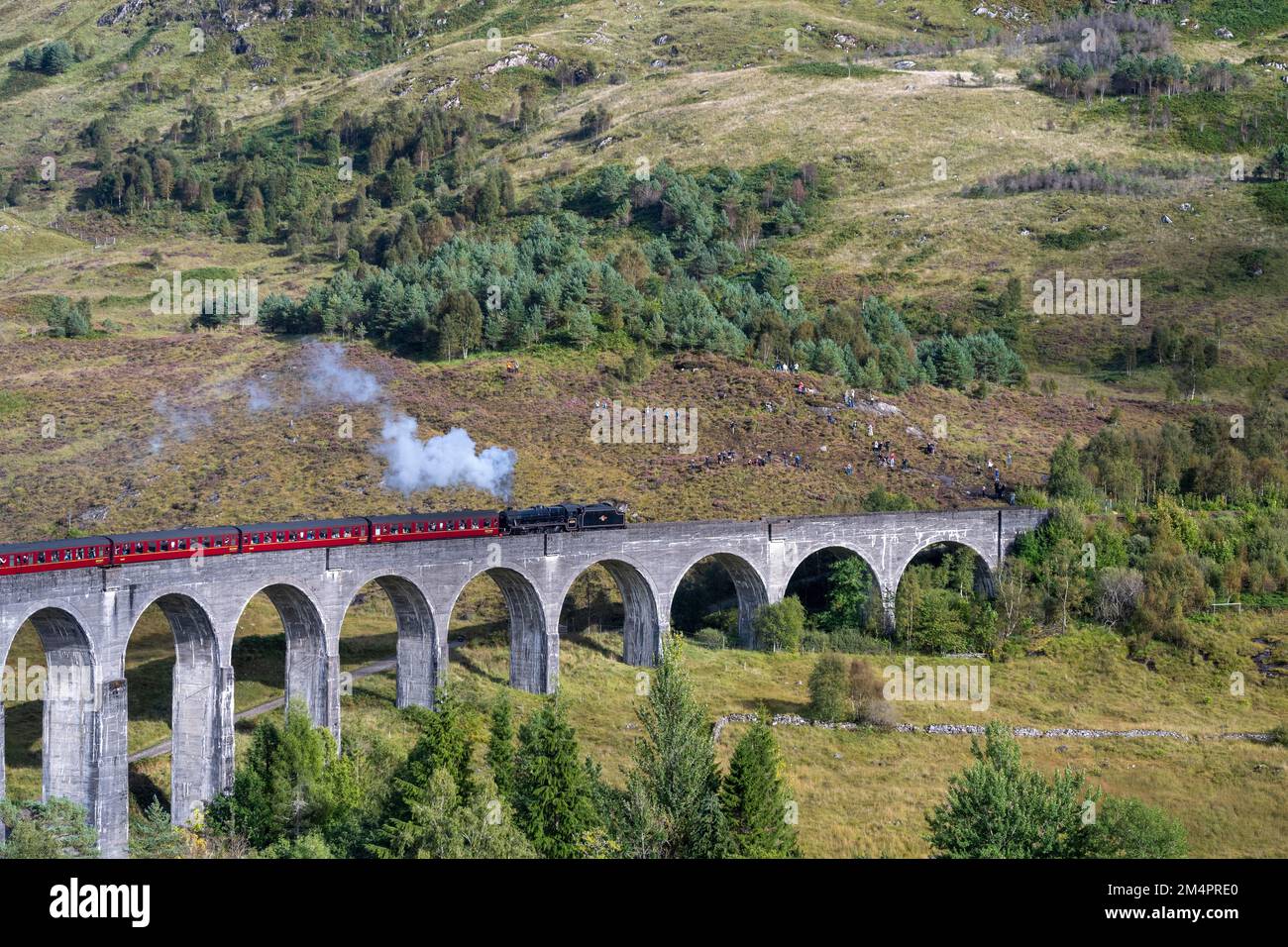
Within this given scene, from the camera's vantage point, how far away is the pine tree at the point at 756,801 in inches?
1416

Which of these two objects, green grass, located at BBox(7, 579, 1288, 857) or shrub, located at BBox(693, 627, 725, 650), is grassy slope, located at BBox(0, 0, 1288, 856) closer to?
green grass, located at BBox(7, 579, 1288, 857)

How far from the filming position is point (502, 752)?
139ft

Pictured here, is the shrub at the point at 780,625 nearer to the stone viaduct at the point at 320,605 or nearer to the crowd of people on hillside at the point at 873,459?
the stone viaduct at the point at 320,605

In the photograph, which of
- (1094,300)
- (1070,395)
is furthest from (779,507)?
(1094,300)

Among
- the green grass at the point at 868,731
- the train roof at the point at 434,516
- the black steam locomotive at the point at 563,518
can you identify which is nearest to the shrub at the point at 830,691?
the green grass at the point at 868,731

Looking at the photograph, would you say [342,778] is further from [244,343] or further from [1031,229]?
[1031,229]

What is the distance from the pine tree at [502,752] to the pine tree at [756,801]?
7.92 metres

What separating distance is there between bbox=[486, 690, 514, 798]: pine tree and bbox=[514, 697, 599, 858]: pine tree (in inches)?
26.6

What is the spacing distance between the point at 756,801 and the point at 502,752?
9731 mm

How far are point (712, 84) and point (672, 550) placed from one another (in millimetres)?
A: 144710

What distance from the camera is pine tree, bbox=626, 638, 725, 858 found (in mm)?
32938

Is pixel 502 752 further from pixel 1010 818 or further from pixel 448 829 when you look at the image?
pixel 1010 818

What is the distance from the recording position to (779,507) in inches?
3361

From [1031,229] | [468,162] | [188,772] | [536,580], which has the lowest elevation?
[188,772]
